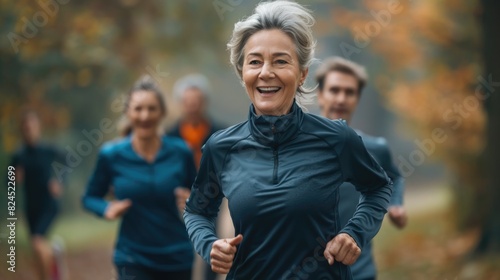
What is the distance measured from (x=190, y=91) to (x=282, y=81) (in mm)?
5556

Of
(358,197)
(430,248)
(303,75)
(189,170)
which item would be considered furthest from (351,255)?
(430,248)

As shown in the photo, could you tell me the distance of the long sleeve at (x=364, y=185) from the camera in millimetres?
3674

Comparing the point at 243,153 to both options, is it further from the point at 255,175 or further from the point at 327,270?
the point at 327,270

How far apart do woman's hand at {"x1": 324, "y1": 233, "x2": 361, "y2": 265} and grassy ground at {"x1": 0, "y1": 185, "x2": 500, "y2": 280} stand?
25.2ft

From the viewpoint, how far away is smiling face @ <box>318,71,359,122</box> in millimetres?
6055

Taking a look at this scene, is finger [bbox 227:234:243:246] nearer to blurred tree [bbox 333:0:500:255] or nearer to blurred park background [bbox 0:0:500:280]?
blurred park background [bbox 0:0:500:280]

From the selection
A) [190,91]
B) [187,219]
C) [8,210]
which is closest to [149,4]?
[8,210]

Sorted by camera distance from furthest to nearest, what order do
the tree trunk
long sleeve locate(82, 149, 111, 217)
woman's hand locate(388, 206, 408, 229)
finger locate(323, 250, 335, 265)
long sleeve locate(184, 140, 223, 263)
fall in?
the tree trunk
long sleeve locate(82, 149, 111, 217)
woman's hand locate(388, 206, 408, 229)
long sleeve locate(184, 140, 223, 263)
finger locate(323, 250, 335, 265)

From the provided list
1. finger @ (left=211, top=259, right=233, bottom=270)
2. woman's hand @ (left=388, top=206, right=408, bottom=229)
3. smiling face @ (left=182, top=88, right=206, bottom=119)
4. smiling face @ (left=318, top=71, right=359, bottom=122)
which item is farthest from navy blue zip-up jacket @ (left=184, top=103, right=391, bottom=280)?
smiling face @ (left=182, top=88, right=206, bottom=119)

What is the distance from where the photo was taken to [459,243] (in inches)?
509

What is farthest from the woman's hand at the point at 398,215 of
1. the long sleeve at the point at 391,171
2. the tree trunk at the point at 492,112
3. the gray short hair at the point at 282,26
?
the tree trunk at the point at 492,112

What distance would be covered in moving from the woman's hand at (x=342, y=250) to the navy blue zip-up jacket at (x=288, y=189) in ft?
0.17

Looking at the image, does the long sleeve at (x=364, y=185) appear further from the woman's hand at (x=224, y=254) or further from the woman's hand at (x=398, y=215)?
the woman's hand at (x=398, y=215)

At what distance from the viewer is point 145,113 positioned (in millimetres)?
6625
